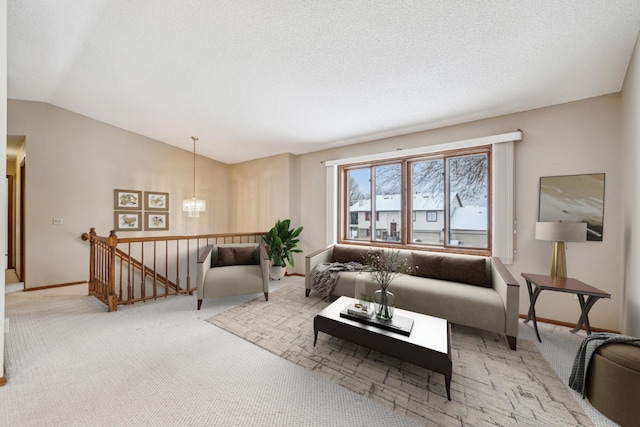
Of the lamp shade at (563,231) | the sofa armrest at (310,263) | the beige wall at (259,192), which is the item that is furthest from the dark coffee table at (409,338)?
the beige wall at (259,192)

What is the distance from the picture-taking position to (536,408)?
5.08ft

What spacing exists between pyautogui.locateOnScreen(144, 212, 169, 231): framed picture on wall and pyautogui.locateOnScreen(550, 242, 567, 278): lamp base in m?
6.73

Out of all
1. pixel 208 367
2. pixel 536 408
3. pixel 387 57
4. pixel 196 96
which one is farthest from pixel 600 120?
pixel 196 96

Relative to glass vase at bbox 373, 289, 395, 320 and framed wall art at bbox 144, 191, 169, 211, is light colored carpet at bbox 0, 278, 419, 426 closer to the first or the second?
glass vase at bbox 373, 289, 395, 320

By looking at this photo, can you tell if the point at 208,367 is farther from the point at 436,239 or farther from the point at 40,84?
the point at 40,84

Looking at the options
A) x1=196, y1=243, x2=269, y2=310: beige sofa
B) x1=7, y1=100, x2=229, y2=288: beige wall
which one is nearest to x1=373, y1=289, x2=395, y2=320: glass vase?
x1=196, y1=243, x2=269, y2=310: beige sofa

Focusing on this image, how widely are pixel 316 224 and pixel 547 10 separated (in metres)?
3.99

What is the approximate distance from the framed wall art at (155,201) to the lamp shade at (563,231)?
6.59 metres

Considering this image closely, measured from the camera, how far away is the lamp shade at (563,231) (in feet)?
7.61

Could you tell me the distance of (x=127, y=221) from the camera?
4785 mm

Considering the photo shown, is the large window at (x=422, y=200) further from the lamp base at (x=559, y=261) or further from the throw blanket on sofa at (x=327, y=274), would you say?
the throw blanket on sofa at (x=327, y=274)

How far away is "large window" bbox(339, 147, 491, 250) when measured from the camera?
340cm

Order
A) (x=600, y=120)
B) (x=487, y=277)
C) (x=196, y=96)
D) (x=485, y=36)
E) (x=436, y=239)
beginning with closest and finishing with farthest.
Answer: (x=485, y=36), (x=600, y=120), (x=487, y=277), (x=196, y=96), (x=436, y=239)

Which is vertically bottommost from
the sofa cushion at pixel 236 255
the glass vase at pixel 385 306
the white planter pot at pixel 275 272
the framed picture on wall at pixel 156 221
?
the white planter pot at pixel 275 272
